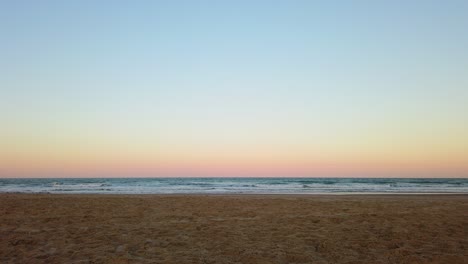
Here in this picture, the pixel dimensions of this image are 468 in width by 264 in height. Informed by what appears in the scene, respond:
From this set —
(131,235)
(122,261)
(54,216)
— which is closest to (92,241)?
(131,235)

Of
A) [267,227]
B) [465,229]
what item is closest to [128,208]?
[267,227]

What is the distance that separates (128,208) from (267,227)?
5656mm

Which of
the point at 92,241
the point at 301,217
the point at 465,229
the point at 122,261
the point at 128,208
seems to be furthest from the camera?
the point at 128,208

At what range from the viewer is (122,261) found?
7.06 metres

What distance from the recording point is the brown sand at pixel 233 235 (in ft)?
23.9

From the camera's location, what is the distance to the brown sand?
729 cm

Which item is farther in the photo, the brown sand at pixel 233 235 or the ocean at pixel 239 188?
the ocean at pixel 239 188

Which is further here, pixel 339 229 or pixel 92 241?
pixel 339 229

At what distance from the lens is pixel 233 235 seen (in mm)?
8773

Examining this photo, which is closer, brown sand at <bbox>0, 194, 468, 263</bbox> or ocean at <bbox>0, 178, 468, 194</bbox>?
brown sand at <bbox>0, 194, 468, 263</bbox>

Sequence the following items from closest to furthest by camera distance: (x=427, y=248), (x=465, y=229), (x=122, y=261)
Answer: (x=122, y=261) → (x=427, y=248) → (x=465, y=229)

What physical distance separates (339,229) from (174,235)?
156 inches

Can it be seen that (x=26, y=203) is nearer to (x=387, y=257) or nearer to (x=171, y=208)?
(x=171, y=208)

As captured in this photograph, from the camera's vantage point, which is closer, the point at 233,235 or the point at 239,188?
the point at 233,235
